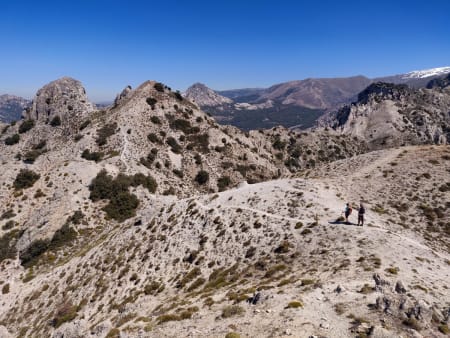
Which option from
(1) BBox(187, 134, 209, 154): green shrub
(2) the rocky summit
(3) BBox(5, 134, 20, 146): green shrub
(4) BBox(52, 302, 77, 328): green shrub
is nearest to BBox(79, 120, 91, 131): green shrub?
(2) the rocky summit

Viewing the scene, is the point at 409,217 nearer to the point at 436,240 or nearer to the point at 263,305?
the point at 436,240

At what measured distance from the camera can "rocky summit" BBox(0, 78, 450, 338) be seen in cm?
2233

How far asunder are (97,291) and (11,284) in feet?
92.1

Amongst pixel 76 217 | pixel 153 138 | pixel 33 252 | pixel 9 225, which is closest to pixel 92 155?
pixel 153 138

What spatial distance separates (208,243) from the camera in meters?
42.7

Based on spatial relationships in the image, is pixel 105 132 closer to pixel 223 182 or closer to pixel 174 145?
pixel 174 145

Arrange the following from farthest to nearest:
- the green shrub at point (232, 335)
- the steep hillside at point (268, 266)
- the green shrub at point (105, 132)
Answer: the green shrub at point (105, 132) → the steep hillside at point (268, 266) → the green shrub at point (232, 335)

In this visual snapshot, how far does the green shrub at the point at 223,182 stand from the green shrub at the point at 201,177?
4.43 meters

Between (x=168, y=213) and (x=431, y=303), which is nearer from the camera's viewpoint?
(x=431, y=303)

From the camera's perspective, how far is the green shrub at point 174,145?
351ft

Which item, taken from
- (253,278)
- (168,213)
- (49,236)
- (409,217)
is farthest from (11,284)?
(409,217)

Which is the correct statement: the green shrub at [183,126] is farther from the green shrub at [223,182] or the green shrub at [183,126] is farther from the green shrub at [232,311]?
the green shrub at [232,311]

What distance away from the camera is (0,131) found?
407 feet

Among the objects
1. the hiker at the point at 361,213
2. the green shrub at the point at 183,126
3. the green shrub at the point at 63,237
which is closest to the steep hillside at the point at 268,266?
the green shrub at the point at 63,237
